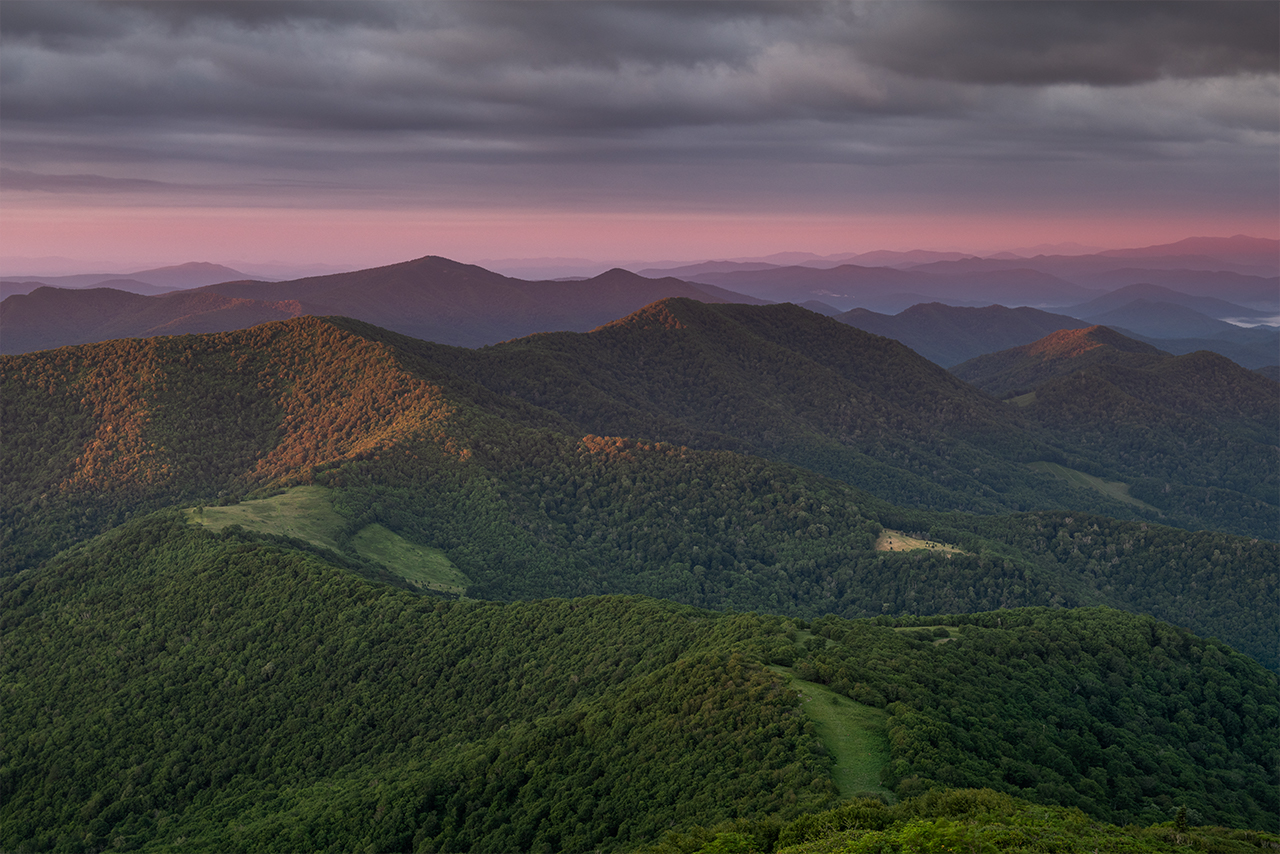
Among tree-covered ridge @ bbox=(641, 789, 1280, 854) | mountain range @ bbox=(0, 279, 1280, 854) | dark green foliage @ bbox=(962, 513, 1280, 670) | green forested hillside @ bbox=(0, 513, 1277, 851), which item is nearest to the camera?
tree-covered ridge @ bbox=(641, 789, 1280, 854)

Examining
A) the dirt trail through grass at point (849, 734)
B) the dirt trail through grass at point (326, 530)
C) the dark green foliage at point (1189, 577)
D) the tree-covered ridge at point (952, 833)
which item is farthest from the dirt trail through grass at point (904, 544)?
the tree-covered ridge at point (952, 833)

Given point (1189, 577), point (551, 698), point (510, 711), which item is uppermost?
point (551, 698)

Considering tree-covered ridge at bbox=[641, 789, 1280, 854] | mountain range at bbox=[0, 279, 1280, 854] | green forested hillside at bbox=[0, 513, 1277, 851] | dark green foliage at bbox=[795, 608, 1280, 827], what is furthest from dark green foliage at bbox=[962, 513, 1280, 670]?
tree-covered ridge at bbox=[641, 789, 1280, 854]

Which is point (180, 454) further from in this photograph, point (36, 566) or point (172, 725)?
point (172, 725)

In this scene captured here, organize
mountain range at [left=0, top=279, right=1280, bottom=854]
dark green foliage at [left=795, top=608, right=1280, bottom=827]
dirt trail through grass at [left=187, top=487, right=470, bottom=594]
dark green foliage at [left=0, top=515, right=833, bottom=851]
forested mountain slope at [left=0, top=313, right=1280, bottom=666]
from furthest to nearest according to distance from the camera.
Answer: forested mountain slope at [left=0, top=313, right=1280, bottom=666] → dirt trail through grass at [left=187, top=487, right=470, bottom=594] → dark green foliage at [left=0, top=515, right=833, bottom=851] → dark green foliage at [left=795, top=608, right=1280, bottom=827] → mountain range at [left=0, top=279, right=1280, bottom=854]

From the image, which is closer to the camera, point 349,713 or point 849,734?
point 849,734

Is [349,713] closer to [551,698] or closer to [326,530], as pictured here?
[551,698]

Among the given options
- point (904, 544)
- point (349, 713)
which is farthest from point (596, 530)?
point (349, 713)

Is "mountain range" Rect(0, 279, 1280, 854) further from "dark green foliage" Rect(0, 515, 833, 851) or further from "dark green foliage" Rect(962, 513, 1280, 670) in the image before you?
"dark green foliage" Rect(962, 513, 1280, 670)

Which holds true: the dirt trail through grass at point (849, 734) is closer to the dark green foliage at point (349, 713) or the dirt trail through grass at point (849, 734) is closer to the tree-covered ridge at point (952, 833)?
the dark green foliage at point (349, 713)
